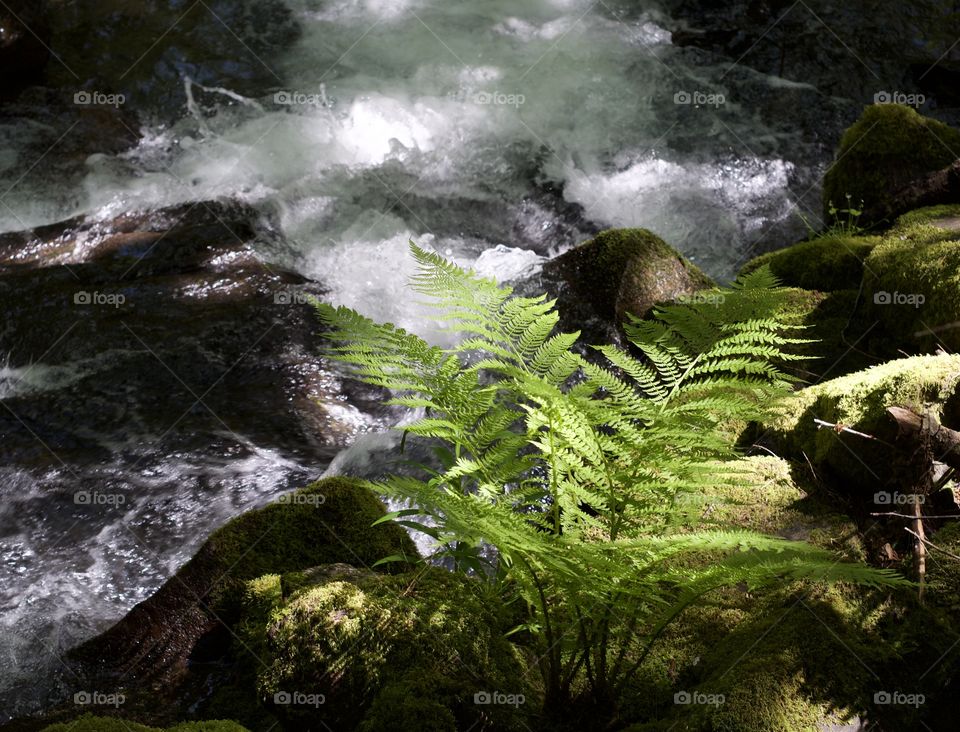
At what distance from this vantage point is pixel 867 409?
3.02m

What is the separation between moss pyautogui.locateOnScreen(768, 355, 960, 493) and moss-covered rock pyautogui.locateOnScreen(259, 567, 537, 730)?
1355 mm

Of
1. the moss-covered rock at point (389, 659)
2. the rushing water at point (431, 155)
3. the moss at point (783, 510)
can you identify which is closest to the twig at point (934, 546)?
the moss at point (783, 510)

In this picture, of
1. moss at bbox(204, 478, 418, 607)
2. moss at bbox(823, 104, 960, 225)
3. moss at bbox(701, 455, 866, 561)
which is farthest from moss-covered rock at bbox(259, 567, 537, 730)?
moss at bbox(823, 104, 960, 225)

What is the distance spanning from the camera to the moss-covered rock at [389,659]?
2.45 meters

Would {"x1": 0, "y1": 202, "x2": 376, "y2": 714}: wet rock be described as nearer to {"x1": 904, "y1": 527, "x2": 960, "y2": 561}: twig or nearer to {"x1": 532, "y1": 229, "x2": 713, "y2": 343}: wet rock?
{"x1": 532, "y1": 229, "x2": 713, "y2": 343}: wet rock

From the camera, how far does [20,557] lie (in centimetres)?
441

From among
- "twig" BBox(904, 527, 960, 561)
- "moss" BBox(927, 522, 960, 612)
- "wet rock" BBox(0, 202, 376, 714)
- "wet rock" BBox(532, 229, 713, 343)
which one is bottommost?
"wet rock" BBox(0, 202, 376, 714)

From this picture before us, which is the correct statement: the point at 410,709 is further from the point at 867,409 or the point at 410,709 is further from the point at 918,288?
the point at 918,288

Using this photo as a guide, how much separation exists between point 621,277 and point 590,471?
10.3ft

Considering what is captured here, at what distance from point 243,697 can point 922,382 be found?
264 cm

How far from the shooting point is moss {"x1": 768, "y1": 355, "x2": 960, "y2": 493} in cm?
287

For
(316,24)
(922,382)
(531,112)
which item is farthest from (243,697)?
(316,24)

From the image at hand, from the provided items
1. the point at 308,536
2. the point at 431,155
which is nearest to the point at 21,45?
the point at 431,155

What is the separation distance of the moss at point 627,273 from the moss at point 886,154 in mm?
1762
